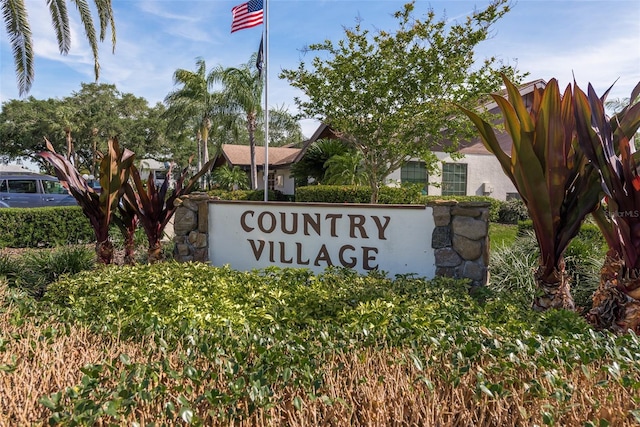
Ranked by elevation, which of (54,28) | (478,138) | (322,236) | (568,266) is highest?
(54,28)

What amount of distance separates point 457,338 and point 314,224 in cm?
304

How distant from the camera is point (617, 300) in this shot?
3.19m

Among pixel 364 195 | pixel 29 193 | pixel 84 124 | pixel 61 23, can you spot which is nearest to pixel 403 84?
pixel 364 195

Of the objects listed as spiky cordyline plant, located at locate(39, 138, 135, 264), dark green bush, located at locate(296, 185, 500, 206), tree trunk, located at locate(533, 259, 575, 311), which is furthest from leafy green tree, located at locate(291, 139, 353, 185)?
tree trunk, located at locate(533, 259, 575, 311)

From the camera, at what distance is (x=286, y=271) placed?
4258 millimetres

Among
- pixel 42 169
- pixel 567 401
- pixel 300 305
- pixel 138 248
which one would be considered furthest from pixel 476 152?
pixel 42 169

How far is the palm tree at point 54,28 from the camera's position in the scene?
29.0 feet

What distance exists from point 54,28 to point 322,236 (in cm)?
897

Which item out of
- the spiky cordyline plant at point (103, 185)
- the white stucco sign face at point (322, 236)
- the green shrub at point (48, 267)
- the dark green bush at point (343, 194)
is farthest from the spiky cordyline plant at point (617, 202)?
the dark green bush at point (343, 194)

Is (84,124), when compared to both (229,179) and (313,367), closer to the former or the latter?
(229,179)

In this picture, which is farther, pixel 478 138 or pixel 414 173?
pixel 414 173

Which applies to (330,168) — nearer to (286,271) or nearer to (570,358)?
(286,271)

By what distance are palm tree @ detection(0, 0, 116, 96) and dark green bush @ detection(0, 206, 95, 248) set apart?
2970 mm

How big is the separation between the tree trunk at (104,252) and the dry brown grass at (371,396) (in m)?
3.51
